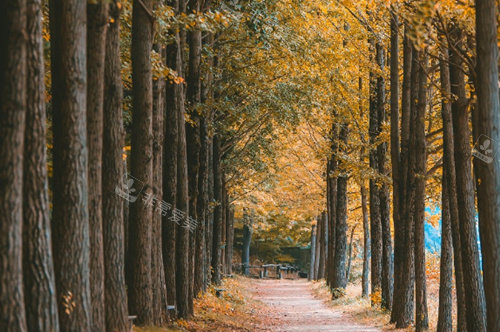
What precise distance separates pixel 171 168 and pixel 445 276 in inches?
245

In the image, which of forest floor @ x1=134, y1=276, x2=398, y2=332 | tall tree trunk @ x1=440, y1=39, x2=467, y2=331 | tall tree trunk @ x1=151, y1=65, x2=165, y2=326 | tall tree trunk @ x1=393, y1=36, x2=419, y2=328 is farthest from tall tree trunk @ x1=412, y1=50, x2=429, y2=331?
tall tree trunk @ x1=151, y1=65, x2=165, y2=326

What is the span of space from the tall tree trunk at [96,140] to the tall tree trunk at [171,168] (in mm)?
4869

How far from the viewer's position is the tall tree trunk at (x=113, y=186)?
8969mm

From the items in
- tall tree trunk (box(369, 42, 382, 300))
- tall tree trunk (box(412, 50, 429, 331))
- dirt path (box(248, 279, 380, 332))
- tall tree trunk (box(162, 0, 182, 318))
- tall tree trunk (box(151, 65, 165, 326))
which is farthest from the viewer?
tall tree trunk (box(369, 42, 382, 300))

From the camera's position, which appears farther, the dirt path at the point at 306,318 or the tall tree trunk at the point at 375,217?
the tall tree trunk at the point at 375,217

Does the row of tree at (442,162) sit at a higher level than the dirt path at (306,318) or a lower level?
higher

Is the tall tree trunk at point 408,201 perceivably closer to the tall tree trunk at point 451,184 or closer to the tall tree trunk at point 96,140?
the tall tree trunk at point 451,184

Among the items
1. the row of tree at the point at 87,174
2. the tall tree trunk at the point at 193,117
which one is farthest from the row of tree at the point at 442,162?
the tall tree trunk at the point at 193,117

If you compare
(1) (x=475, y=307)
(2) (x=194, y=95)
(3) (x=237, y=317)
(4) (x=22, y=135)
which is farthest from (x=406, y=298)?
(4) (x=22, y=135)

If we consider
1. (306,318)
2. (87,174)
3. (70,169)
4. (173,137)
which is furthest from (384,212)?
(70,169)

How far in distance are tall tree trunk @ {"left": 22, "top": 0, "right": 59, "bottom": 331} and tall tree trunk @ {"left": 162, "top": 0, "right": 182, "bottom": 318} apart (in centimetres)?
659

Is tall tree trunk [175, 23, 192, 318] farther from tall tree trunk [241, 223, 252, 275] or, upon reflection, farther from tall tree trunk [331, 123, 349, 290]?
tall tree trunk [241, 223, 252, 275]

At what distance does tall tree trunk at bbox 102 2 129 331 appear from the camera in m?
8.97

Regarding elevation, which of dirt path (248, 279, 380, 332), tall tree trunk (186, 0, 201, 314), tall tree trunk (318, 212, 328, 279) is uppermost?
tall tree trunk (186, 0, 201, 314)
